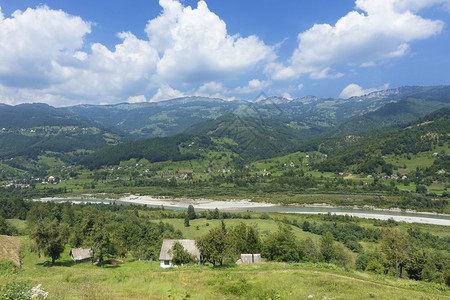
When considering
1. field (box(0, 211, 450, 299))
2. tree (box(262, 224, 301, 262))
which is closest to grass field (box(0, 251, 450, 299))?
field (box(0, 211, 450, 299))

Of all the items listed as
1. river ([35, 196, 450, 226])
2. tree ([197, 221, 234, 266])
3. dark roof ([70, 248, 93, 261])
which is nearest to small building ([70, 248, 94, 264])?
dark roof ([70, 248, 93, 261])

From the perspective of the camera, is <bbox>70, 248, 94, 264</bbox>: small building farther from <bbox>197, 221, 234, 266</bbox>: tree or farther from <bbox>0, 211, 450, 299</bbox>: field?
<bbox>197, 221, 234, 266</bbox>: tree

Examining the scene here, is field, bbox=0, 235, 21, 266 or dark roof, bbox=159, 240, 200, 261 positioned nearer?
field, bbox=0, 235, 21, 266

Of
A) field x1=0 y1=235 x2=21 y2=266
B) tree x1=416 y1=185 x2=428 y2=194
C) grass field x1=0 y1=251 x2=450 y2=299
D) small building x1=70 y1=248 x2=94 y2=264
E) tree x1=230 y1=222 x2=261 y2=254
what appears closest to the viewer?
grass field x1=0 y1=251 x2=450 y2=299

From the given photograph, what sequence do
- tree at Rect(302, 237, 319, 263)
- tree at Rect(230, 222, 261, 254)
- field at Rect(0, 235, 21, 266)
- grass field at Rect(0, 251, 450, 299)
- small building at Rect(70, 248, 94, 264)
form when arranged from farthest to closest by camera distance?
tree at Rect(230, 222, 261, 254), tree at Rect(302, 237, 319, 263), small building at Rect(70, 248, 94, 264), field at Rect(0, 235, 21, 266), grass field at Rect(0, 251, 450, 299)

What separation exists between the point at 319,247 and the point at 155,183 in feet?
424

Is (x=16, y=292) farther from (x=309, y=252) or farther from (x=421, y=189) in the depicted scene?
(x=421, y=189)

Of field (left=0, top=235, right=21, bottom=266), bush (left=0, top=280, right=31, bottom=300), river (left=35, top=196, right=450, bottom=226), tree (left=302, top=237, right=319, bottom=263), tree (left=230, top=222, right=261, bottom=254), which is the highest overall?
bush (left=0, top=280, right=31, bottom=300)

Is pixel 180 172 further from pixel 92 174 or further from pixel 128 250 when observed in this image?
pixel 128 250

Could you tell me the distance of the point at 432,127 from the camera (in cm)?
16462

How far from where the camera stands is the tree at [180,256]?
32.5 m

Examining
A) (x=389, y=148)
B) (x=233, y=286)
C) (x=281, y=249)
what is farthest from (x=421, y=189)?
(x=233, y=286)

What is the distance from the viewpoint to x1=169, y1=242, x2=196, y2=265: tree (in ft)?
107

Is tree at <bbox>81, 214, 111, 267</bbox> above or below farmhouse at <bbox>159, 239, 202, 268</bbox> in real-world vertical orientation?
above
